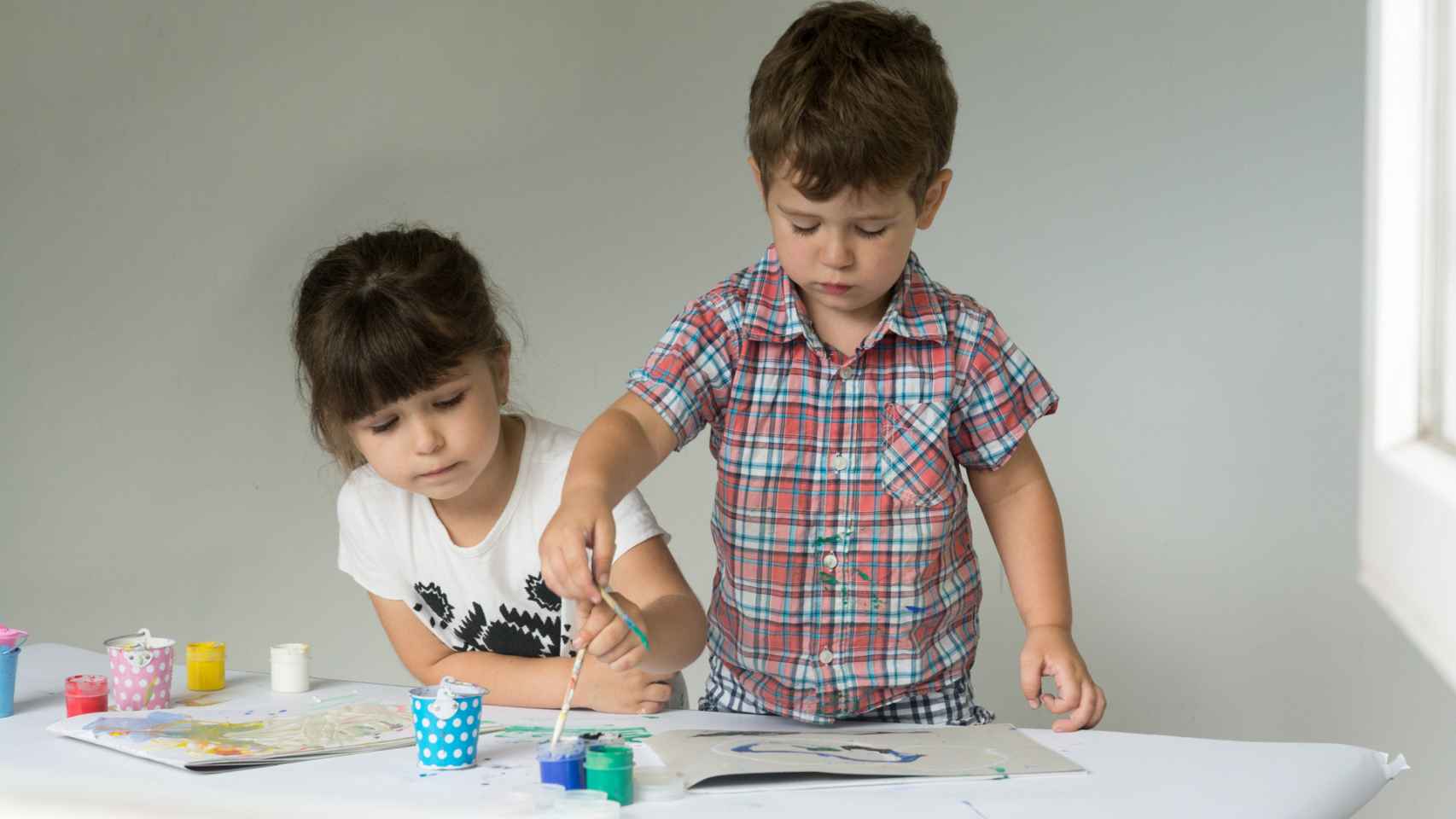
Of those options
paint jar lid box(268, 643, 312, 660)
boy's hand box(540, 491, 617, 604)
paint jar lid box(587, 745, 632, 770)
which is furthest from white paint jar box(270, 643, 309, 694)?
paint jar lid box(587, 745, 632, 770)

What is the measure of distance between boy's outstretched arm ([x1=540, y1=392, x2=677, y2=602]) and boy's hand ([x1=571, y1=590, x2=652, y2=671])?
0.01m

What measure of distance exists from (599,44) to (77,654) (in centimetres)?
156

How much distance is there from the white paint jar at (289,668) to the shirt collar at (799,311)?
52cm

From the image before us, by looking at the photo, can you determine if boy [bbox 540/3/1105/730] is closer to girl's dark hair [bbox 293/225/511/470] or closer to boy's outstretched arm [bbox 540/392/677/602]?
boy's outstretched arm [bbox 540/392/677/602]

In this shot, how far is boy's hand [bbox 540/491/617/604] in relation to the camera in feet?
3.46

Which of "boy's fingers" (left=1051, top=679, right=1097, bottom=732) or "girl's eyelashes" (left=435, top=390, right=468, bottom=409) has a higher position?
"girl's eyelashes" (left=435, top=390, right=468, bottom=409)

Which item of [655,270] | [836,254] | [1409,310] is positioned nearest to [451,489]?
[836,254]

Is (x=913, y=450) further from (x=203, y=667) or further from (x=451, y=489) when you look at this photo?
(x=203, y=667)

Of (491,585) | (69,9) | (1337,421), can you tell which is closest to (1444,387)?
(1337,421)

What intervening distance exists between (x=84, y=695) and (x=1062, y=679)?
0.85 m

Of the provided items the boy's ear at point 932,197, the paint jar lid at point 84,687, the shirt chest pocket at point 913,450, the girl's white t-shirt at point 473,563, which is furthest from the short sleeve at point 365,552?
the boy's ear at point 932,197

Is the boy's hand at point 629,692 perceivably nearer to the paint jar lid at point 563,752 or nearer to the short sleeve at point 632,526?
the short sleeve at point 632,526

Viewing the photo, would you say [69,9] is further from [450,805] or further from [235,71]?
[450,805]

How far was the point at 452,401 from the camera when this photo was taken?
1.43m
